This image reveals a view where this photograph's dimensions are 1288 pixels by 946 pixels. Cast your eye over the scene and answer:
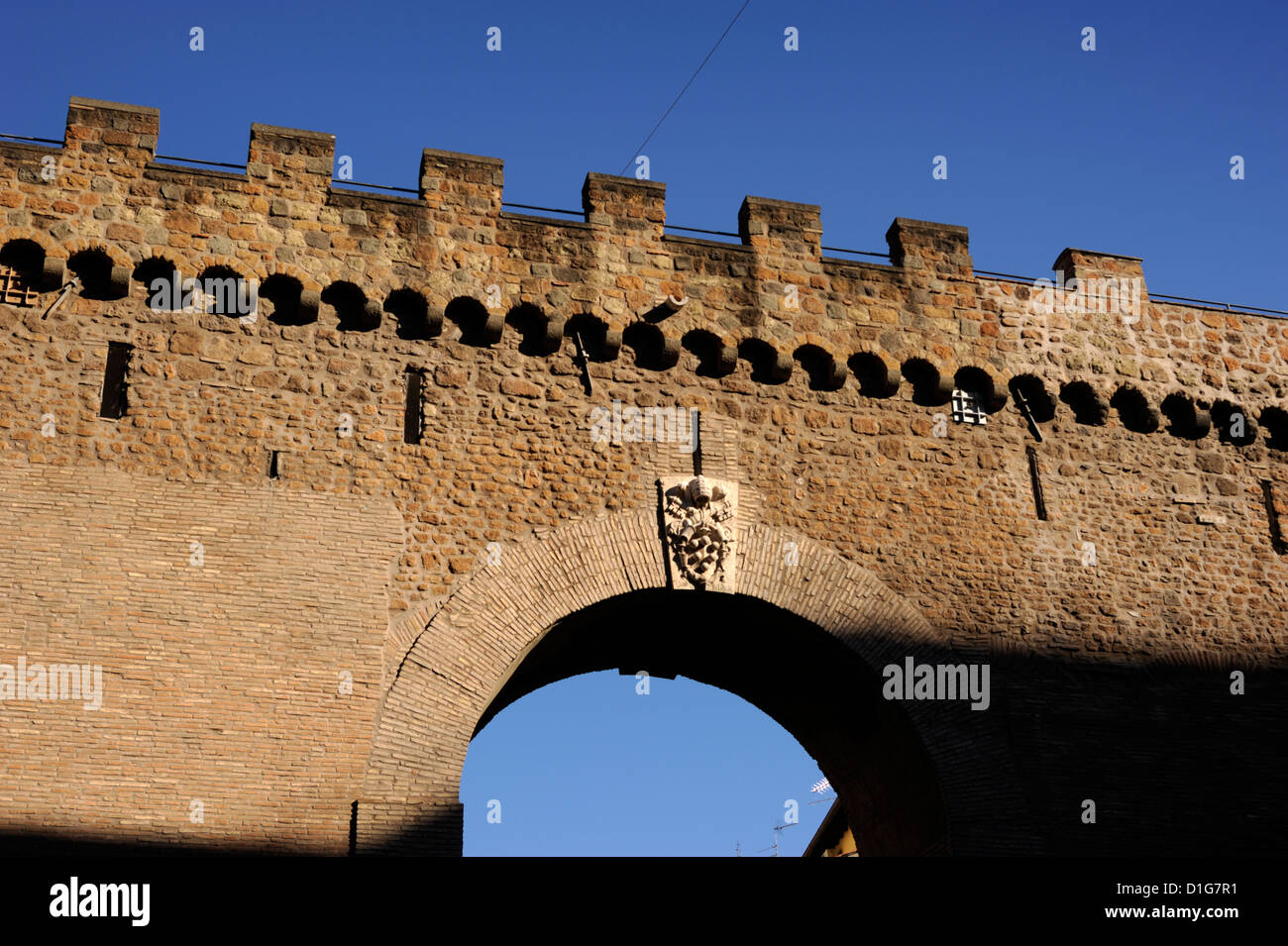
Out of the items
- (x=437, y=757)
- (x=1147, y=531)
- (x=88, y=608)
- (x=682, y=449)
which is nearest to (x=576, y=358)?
(x=682, y=449)

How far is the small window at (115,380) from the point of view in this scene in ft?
38.0

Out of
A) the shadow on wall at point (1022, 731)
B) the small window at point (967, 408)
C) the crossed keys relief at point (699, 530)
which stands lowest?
the shadow on wall at point (1022, 731)

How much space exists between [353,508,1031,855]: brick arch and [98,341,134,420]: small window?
3009 millimetres

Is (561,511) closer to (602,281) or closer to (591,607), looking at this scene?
(591,607)

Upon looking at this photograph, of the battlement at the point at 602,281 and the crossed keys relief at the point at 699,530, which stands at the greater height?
the battlement at the point at 602,281

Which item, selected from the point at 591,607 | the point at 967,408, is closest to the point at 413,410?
the point at 591,607

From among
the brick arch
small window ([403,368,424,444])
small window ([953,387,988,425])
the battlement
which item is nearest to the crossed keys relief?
the brick arch

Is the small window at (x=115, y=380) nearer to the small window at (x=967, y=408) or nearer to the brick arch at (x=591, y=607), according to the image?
the brick arch at (x=591, y=607)

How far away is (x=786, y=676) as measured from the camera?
13.4m

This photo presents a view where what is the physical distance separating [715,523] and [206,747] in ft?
15.1

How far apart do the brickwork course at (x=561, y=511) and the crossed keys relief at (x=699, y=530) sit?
0.40ft

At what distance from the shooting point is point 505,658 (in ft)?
37.5

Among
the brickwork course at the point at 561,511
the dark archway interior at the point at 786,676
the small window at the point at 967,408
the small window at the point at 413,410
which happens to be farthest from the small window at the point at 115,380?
the small window at the point at 967,408
